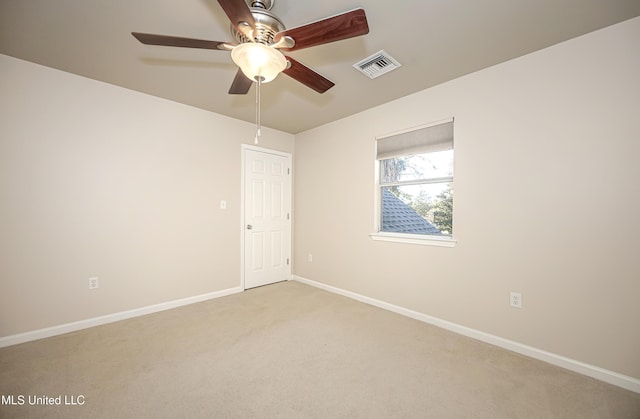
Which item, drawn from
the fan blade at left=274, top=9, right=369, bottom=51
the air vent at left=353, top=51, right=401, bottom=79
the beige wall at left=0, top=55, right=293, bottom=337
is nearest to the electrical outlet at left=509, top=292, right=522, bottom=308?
the air vent at left=353, top=51, right=401, bottom=79

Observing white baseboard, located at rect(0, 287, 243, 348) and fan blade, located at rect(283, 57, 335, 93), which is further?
white baseboard, located at rect(0, 287, 243, 348)

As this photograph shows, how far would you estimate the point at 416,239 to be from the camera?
2.87 meters

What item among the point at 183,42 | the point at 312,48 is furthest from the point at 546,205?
the point at 183,42

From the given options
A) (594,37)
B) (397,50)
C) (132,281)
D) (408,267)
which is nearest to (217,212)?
(132,281)

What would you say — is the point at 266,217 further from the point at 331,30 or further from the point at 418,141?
the point at 331,30

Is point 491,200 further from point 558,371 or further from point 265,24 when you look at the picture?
point 265,24

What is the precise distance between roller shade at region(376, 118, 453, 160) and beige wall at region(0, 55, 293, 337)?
212 centimetres

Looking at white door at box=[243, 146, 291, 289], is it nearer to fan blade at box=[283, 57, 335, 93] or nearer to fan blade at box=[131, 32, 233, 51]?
fan blade at box=[283, 57, 335, 93]

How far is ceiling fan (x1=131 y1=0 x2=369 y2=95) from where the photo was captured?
1312 mm

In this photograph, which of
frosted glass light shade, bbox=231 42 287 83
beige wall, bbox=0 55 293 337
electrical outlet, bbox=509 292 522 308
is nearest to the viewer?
frosted glass light shade, bbox=231 42 287 83

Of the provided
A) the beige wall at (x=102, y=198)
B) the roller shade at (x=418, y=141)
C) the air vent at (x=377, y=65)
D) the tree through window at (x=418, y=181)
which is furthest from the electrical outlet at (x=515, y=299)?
the beige wall at (x=102, y=198)

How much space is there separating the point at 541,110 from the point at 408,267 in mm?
1848

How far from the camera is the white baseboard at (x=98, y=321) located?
229 cm

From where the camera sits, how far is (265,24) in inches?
59.1
